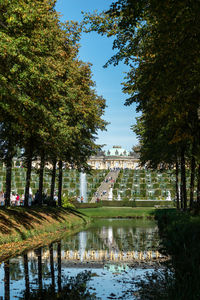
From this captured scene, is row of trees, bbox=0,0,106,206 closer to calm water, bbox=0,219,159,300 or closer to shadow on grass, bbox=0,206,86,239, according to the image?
shadow on grass, bbox=0,206,86,239

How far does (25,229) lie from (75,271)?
7.84 m

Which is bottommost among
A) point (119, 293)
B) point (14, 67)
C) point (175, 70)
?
point (119, 293)

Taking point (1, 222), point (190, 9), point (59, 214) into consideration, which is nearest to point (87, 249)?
point (1, 222)

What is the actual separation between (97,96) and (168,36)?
2426 cm

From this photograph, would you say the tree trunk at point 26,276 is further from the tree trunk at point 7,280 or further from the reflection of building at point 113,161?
the reflection of building at point 113,161

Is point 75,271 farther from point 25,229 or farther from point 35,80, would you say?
point 35,80

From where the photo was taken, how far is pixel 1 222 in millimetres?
15680

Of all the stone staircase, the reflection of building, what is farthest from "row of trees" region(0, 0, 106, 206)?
the reflection of building

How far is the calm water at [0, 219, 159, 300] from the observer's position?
23.9 ft

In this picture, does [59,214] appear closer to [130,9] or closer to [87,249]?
[87,249]

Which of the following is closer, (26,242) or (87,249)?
(87,249)

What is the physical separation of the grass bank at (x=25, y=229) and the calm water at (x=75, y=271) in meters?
0.99

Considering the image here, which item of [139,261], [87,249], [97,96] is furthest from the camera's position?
[97,96]

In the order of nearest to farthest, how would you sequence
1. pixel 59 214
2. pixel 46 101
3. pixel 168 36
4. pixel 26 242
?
pixel 168 36 → pixel 26 242 → pixel 46 101 → pixel 59 214
